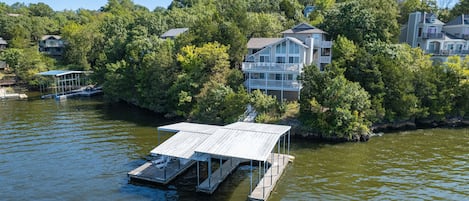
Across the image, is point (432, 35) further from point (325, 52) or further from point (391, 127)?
point (391, 127)

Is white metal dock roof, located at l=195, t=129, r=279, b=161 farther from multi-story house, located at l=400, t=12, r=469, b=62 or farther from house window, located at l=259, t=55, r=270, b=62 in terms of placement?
multi-story house, located at l=400, t=12, r=469, b=62

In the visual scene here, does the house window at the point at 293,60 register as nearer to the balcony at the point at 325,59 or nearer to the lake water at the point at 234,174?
the balcony at the point at 325,59

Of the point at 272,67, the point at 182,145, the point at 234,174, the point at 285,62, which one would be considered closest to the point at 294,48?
the point at 285,62

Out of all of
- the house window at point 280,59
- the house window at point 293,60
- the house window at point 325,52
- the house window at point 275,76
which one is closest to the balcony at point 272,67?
the house window at point 275,76

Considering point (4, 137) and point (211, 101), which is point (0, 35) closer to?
point (4, 137)

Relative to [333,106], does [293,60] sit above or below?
above
